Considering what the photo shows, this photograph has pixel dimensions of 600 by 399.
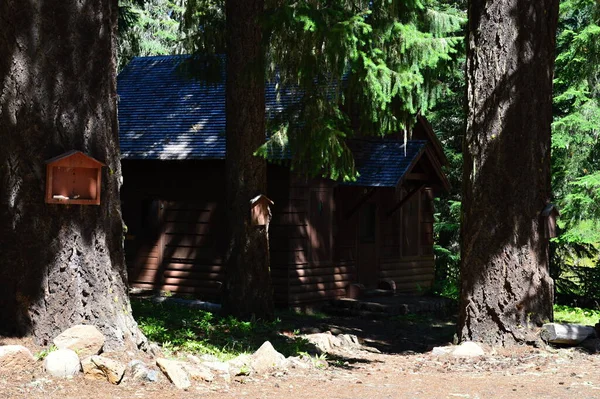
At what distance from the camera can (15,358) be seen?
867 centimetres

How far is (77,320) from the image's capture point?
30.7 ft

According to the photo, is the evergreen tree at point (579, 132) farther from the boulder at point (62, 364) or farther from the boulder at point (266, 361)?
the boulder at point (62, 364)

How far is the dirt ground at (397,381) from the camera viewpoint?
8.53 m

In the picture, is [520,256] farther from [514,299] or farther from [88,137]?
[88,137]

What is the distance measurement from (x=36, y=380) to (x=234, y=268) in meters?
7.51

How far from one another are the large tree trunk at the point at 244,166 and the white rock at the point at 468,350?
15.4 feet

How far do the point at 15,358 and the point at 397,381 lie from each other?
166 inches

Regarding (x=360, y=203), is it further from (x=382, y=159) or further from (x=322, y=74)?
(x=322, y=74)

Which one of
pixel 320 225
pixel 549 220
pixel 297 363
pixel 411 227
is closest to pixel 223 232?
pixel 320 225

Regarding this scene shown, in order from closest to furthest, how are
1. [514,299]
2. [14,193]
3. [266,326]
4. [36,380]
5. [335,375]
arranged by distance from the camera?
[36,380] → [14,193] → [335,375] → [514,299] → [266,326]

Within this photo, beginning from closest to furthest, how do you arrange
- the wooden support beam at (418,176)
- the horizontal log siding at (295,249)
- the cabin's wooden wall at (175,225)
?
the horizontal log siding at (295,249) → the cabin's wooden wall at (175,225) → the wooden support beam at (418,176)

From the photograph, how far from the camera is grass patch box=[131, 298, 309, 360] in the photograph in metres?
11.8

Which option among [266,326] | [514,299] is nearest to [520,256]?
[514,299]

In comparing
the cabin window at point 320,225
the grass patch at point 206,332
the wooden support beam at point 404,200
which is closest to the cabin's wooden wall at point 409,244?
the wooden support beam at point 404,200
